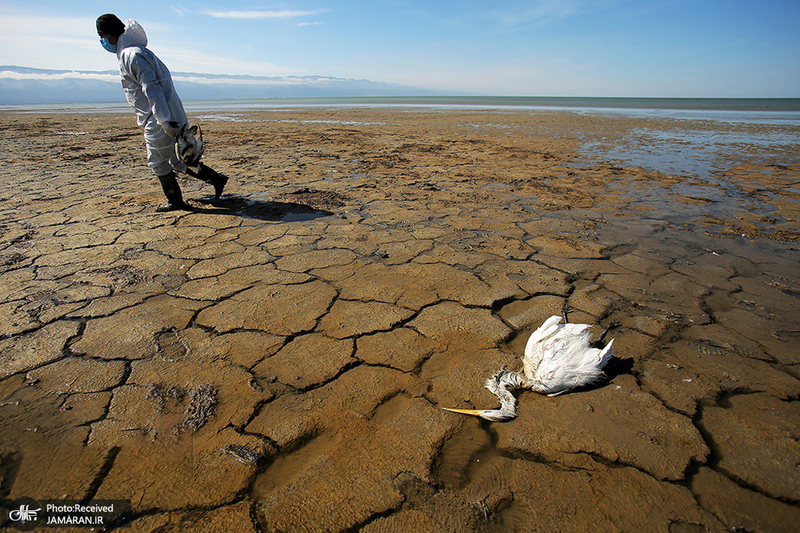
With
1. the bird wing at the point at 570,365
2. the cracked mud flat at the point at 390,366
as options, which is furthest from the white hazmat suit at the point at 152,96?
the bird wing at the point at 570,365

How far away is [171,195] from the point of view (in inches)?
132

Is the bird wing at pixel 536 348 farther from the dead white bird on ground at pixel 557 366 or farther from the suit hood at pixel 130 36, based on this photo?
the suit hood at pixel 130 36

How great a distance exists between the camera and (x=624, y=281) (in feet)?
7.15

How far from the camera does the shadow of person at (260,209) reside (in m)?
3.25

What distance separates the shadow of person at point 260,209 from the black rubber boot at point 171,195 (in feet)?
0.42

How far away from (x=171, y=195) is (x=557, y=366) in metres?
3.47

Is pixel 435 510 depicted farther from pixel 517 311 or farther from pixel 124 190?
pixel 124 190

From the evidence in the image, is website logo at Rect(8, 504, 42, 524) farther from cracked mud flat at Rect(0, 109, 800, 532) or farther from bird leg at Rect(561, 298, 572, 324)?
bird leg at Rect(561, 298, 572, 324)

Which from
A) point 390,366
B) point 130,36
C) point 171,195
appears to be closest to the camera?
point 390,366

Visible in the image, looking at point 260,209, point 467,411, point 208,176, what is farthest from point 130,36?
point 467,411

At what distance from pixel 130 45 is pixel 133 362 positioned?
2770 mm

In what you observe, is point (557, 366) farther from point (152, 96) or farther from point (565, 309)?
point (152, 96)

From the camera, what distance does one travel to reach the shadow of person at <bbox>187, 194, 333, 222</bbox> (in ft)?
10.7

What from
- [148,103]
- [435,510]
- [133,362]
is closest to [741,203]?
[435,510]
